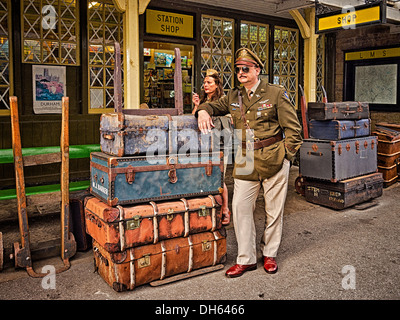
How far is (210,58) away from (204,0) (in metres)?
→ 1.35

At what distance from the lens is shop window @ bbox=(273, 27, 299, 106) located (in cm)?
1138

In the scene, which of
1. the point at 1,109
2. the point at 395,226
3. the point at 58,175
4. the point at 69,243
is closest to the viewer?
the point at 69,243

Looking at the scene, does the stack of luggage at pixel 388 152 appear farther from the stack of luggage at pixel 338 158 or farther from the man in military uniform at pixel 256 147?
the man in military uniform at pixel 256 147

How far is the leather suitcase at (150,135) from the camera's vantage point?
152 inches

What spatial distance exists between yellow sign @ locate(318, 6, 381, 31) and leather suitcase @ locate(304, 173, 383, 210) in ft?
9.39

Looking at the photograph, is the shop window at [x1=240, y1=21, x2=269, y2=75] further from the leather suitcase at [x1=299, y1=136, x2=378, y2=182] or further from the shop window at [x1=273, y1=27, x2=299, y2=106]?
the leather suitcase at [x1=299, y1=136, x2=378, y2=182]

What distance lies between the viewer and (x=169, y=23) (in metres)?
9.32

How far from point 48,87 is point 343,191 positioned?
5.74 meters

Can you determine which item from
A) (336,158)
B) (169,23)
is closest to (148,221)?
(336,158)

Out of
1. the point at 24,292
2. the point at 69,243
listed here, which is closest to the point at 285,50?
the point at 69,243

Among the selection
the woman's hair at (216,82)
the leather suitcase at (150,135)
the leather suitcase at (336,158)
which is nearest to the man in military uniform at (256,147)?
the leather suitcase at (150,135)

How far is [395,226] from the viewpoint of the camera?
5.95 metres

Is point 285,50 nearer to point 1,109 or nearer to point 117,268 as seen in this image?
point 1,109

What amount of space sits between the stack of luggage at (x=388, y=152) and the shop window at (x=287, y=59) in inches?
138
